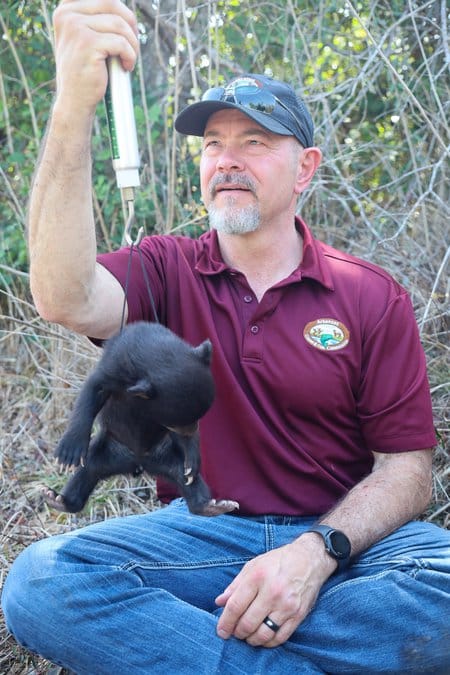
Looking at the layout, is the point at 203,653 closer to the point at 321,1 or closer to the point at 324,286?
the point at 324,286

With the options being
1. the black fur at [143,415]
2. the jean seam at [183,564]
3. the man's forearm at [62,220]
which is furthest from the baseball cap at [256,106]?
the jean seam at [183,564]

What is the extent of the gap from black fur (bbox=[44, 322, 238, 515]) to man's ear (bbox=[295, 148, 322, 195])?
4.63ft

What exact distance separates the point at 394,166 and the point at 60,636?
15.2 feet

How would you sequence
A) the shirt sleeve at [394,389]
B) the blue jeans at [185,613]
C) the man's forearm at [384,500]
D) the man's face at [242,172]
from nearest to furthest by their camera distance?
the blue jeans at [185,613] < the man's forearm at [384,500] < the shirt sleeve at [394,389] < the man's face at [242,172]

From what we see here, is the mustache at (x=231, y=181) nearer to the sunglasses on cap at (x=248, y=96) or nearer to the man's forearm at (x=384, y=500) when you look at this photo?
the sunglasses on cap at (x=248, y=96)

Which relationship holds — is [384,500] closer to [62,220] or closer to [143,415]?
[143,415]

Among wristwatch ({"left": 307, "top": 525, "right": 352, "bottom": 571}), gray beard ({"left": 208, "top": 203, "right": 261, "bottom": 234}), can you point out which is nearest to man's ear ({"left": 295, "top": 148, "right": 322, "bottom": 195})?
gray beard ({"left": 208, "top": 203, "right": 261, "bottom": 234})

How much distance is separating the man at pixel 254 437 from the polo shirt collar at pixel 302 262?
12 mm

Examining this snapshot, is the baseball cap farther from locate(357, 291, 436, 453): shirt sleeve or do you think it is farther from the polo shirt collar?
locate(357, 291, 436, 453): shirt sleeve

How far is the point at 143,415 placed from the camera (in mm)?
2539

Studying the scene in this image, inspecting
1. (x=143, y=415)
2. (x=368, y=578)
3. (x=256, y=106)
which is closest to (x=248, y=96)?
(x=256, y=106)

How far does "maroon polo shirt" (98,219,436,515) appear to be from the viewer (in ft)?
10.5

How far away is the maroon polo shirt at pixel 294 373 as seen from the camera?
3.20 metres

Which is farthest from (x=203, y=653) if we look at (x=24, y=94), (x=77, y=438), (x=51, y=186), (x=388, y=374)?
(x=24, y=94)
